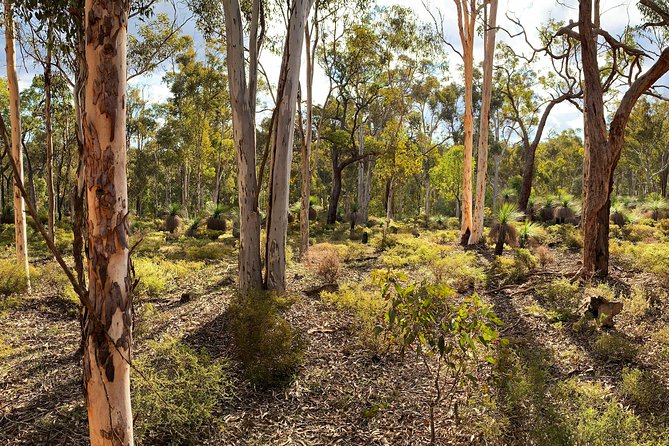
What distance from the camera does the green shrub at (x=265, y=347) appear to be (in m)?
4.18

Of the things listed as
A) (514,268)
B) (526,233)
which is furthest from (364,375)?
(526,233)

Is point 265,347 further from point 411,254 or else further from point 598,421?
point 411,254

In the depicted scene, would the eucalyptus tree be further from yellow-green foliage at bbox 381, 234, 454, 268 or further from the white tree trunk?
the white tree trunk

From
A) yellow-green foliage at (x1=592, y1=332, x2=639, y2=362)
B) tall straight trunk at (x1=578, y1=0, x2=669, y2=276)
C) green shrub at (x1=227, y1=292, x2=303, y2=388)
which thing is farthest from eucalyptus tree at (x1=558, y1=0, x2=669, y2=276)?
green shrub at (x1=227, y1=292, x2=303, y2=388)

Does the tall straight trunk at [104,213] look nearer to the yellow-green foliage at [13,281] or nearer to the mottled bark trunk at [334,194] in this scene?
the yellow-green foliage at [13,281]

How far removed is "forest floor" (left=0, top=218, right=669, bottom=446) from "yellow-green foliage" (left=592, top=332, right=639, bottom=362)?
0.04ft

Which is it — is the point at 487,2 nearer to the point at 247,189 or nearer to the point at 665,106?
the point at 247,189

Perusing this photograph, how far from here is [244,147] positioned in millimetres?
6242

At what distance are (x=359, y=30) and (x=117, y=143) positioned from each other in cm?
1515

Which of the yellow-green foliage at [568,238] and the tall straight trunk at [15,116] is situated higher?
the tall straight trunk at [15,116]

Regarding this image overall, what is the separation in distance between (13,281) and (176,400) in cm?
572

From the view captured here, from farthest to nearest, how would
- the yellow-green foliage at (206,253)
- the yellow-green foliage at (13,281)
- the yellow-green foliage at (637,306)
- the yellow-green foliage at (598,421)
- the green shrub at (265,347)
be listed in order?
the yellow-green foliage at (206,253), the yellow-green foliage at (13,281), the yellow-green foliage at (637,306), the green shrub at (265,347), the yellow-green foliage at (598,421)

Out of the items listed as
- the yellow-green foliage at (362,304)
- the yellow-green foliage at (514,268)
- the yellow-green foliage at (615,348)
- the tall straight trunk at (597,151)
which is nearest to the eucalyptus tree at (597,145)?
the tall straight trunk at (597,151)

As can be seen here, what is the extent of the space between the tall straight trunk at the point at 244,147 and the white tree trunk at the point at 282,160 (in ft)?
0.81
